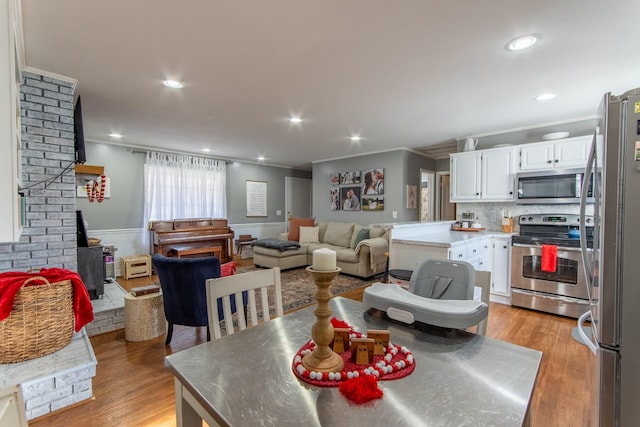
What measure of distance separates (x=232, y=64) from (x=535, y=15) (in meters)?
2.05

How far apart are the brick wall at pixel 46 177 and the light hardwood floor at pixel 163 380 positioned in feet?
2.91

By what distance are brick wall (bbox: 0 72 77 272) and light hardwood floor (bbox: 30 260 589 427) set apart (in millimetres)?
887

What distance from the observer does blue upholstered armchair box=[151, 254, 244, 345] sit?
2.36m

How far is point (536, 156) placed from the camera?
3.67 meters

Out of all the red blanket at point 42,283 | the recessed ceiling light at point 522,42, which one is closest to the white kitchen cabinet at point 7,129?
the red blanket at point 42,283

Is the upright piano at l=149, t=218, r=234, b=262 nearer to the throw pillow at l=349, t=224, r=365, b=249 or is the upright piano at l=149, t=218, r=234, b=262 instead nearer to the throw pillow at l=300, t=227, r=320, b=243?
the throw pillow at l=300, t=227, r=320, b=243

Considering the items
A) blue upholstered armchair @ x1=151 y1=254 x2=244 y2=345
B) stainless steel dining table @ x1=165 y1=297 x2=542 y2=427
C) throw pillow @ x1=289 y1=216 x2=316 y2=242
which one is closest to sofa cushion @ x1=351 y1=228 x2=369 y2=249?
throw pillow @ x1=289 y1=216 x2=316 y2=242

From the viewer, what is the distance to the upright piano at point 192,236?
5.21 m

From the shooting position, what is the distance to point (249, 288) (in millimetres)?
1407

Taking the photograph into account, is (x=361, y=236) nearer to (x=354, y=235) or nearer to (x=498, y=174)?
(x=354, y=235)

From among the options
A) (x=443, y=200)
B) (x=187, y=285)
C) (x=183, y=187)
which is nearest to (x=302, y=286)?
(x=187, y=285)

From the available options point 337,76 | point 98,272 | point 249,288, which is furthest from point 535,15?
point 98,272

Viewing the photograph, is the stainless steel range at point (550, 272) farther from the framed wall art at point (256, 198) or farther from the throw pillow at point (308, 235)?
the framed wall art at point (256, 198)

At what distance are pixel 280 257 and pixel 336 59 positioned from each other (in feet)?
12.0
